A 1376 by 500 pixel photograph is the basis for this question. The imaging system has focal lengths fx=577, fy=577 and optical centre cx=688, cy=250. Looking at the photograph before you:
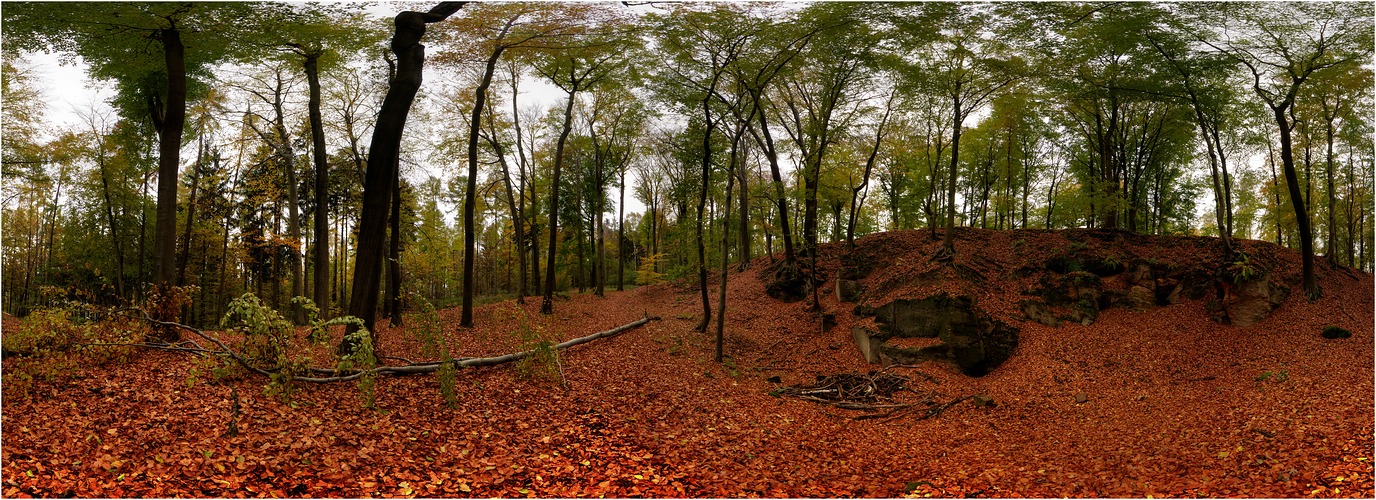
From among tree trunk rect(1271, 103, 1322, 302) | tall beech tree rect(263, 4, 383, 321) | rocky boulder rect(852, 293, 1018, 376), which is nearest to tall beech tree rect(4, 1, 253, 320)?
tall beech tree rect(263, 4, 383, 321)

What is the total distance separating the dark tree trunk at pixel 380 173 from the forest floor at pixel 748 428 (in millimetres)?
1431

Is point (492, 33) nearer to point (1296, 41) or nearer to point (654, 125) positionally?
point (654, 125)

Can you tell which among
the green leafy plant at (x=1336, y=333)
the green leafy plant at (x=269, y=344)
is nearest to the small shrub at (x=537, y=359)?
the green leafy plant at (x=269, y=344)

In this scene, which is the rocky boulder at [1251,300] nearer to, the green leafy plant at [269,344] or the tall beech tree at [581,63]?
the tall beech tree at [581,63]

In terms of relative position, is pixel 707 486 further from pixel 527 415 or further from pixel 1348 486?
pixel 1348 486

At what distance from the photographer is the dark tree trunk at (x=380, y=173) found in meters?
8.09

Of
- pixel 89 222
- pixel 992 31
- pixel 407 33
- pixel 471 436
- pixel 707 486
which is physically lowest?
pixel 707 486

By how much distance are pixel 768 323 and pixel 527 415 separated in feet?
31.1

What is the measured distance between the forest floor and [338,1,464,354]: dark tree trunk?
1.43 metres

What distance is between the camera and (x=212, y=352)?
21.9 ft

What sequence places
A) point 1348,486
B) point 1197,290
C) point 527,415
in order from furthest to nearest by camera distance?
point 1197,290 → point 527,415 → point 1348,486

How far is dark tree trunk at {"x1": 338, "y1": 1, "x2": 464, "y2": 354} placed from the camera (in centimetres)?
809

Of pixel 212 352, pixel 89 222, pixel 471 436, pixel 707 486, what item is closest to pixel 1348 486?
pixel 707 486

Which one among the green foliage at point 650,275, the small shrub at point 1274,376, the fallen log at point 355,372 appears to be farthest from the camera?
the green foliage at point 650,275
